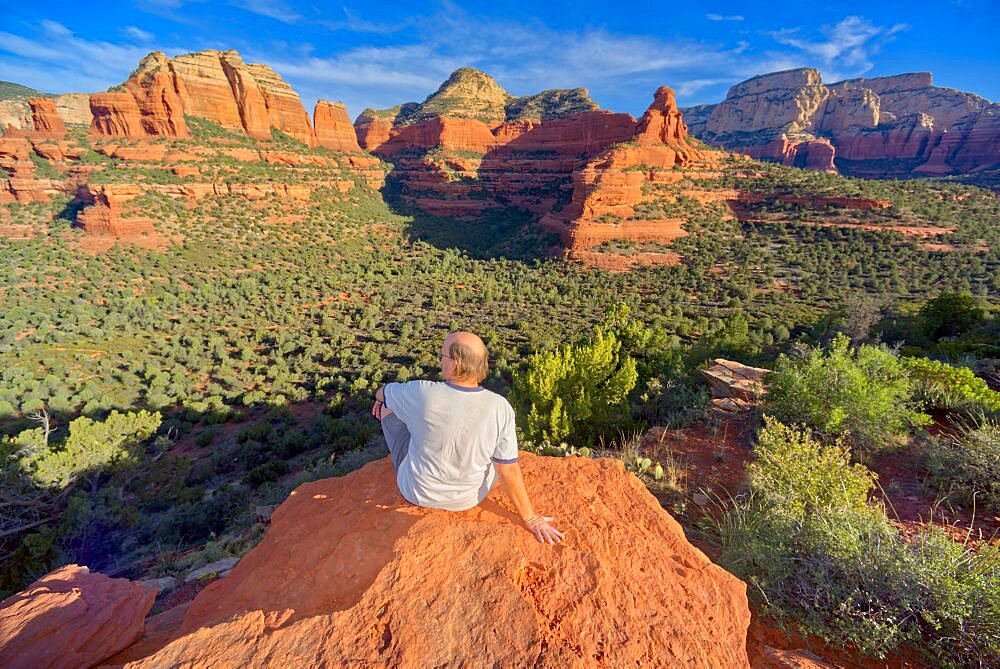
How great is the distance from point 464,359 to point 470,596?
4.19 ft

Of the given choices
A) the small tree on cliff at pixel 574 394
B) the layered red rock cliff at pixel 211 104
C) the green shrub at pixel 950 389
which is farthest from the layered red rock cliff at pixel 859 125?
the small tree on cliff at pixel 574 394

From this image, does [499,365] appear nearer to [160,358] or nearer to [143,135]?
[160,358]

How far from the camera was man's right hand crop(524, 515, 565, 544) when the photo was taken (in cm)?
241

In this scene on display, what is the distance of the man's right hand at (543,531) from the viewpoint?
2.41 metres

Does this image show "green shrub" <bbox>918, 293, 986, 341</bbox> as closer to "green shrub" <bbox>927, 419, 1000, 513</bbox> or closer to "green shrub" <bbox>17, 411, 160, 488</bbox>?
"green shrub" <bbox>927, 419, 1000, 513</bbox>

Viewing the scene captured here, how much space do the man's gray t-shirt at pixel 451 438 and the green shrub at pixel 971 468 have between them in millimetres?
5389

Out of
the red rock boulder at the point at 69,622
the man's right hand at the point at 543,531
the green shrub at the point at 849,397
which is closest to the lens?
the red rock boulder at the point at 69,622

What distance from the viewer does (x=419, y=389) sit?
2588mm

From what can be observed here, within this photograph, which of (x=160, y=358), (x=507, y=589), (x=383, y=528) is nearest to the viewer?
(x=507, y=589)

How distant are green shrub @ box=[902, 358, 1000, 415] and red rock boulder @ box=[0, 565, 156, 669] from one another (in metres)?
10.4

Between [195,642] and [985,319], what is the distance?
25.6m

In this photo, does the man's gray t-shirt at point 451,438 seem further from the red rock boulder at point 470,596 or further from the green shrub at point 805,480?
the green shrub at point 805,480

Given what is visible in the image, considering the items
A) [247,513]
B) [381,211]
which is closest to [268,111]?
[381,211]

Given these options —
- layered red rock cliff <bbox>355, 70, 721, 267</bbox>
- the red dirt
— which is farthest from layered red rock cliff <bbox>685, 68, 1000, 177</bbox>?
the red dirt
